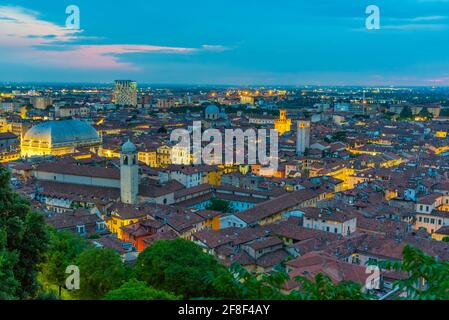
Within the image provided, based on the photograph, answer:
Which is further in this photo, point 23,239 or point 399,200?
point 399,200

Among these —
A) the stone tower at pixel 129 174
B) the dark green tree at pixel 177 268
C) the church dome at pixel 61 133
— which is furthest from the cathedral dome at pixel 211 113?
the dark green tree at pixel 177 268

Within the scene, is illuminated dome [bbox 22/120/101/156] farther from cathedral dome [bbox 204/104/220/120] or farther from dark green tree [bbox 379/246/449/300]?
dark green tree [bbox 379/246/449/300]

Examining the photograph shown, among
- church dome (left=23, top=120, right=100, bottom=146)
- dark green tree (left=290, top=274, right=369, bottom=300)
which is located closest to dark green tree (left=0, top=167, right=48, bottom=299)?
dark green tree (left=290, top=274, right=369, bottom=300)

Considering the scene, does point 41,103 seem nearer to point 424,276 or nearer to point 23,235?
point 23,235

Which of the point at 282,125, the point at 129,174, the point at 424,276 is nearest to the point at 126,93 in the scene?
the point at 282,125
